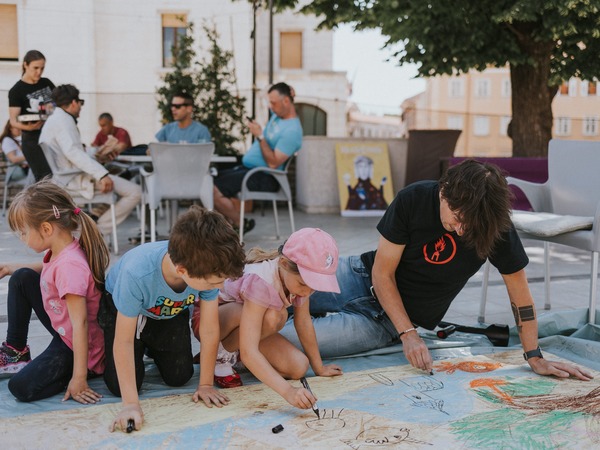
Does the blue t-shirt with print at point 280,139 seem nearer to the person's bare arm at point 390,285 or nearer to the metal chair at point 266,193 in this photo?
the metal chair at point 266,193

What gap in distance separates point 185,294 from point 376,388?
760 mm

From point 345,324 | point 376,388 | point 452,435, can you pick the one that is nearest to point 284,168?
point 345,324

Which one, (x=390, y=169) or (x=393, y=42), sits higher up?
(x=393, y=42)


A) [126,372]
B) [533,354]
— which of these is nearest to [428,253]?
[533,354]

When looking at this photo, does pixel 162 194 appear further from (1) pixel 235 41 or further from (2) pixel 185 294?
(1) pixel 235 41

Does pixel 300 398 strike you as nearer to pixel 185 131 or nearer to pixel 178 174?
pixel 178 174

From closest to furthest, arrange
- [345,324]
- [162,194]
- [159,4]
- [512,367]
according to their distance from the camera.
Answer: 1. [512,367]
2. [345,324]
3. [162,194]
4. [159,4]

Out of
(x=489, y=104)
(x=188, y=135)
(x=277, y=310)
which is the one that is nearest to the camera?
(x=277, y=310)

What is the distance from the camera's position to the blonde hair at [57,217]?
241 cm

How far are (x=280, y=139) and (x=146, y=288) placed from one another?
367cm

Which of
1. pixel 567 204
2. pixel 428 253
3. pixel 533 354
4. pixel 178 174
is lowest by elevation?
pixel 533 354

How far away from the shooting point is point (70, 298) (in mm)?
2367

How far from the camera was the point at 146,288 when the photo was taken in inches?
89.4

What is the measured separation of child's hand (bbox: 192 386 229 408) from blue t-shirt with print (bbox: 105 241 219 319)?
0.29 m
